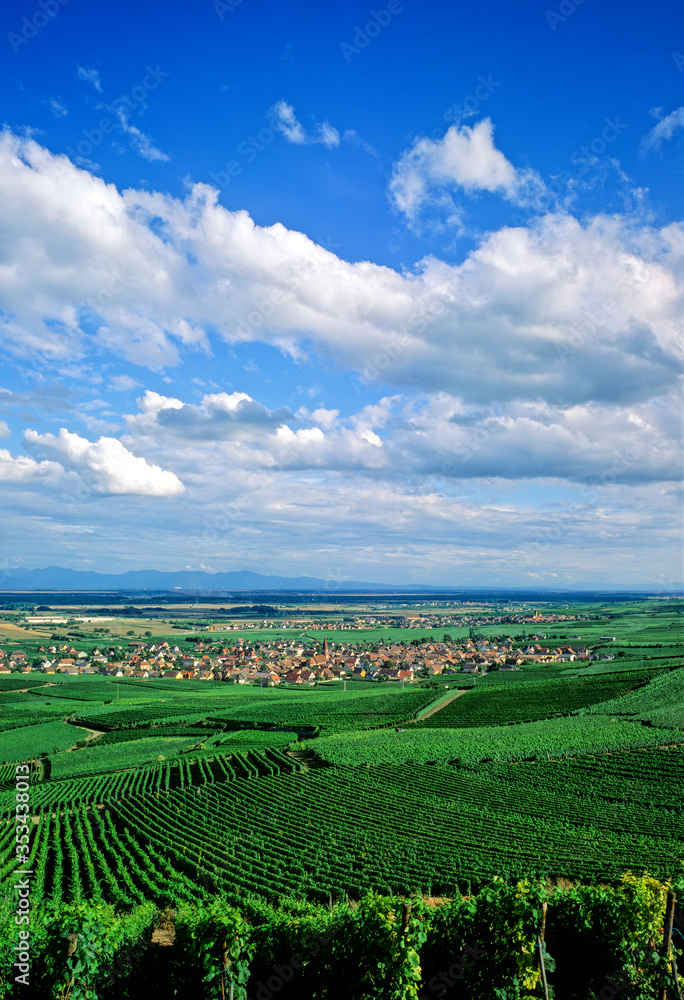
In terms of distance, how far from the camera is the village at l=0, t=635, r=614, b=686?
117 meters

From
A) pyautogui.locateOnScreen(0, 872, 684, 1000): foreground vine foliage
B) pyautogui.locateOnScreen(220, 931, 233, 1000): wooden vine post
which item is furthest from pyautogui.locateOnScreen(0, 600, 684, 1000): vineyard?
pyautogui.locateOnScreen(220, 931, 233, 1000): wooden vine post

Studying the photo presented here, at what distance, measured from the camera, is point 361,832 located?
26.4 m

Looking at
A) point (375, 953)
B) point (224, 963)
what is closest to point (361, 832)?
point (375, 953)

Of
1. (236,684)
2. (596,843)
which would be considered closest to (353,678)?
(236,684)

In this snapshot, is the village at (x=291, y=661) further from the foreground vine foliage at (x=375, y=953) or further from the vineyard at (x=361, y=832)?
the foreground vine foliage at (x=375, y=953)

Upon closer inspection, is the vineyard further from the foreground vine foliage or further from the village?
the village

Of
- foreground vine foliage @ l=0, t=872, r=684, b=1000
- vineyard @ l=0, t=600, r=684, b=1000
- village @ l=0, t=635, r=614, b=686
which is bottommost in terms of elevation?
village @ l=0, t=635, r=614, b=686

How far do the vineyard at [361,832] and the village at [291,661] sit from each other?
43351 mm

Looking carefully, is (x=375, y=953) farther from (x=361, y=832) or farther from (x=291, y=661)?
(x=291, y=661)

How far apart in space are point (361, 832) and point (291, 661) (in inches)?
4483

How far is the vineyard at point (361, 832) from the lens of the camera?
11242mm

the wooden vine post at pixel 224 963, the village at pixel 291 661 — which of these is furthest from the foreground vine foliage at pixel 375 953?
the village at pixel 291 661

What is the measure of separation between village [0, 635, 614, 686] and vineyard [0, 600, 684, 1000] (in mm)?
43351

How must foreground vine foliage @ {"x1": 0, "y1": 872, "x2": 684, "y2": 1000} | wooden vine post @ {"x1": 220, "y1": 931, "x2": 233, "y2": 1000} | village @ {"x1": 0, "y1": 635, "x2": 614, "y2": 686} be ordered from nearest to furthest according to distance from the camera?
wooden vine post @ {"x1": 220, "y1": 931, "x2": 233, "y2": 1000}
foreground vine foliage @ {"x1": 0, "y1": 872, "x2": 684, "y2": 1000}
village @ {"x1": 0, "y1": 635, "x2": 614, "y2": 686}
